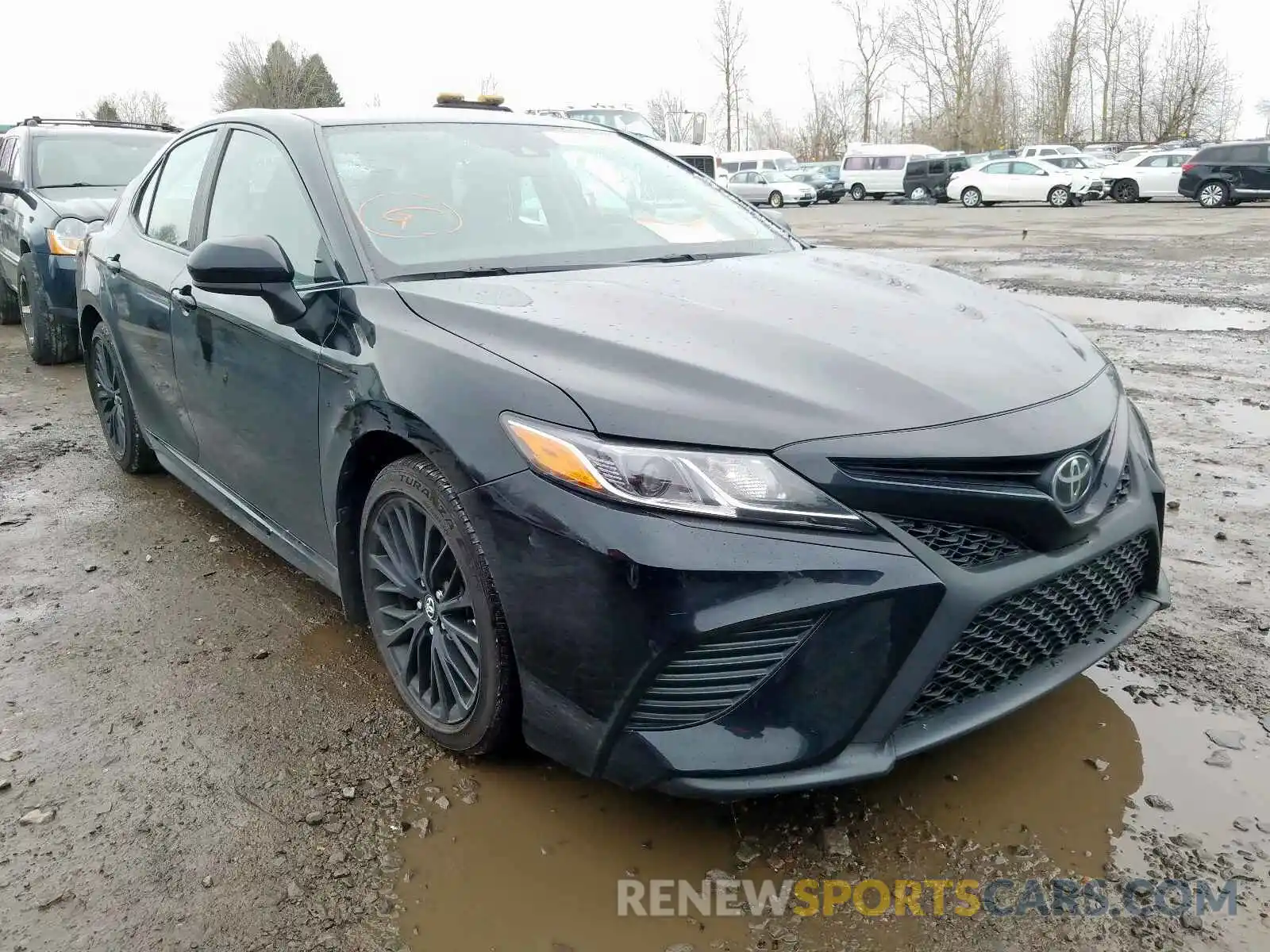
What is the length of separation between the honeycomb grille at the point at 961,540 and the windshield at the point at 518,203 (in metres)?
1.35

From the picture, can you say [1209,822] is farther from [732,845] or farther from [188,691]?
[188,691]

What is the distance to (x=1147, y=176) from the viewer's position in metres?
28.4

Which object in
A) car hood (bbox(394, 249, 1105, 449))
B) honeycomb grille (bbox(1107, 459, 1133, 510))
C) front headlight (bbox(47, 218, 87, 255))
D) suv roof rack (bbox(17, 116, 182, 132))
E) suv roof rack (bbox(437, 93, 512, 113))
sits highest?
suv roof rack (bbox(17, 116, 182, 132))

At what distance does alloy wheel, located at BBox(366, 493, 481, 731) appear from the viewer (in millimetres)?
2338

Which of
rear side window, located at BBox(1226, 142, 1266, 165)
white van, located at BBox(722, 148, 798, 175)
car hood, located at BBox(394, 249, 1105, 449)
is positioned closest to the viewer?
car hood, located at BBox(394, 249, 1105, 449)

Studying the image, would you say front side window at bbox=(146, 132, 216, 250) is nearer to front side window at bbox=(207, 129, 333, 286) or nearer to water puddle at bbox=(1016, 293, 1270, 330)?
front side window at bbox=(207, 129, 333, 286)

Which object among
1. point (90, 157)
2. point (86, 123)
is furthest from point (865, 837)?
point (86, 123)

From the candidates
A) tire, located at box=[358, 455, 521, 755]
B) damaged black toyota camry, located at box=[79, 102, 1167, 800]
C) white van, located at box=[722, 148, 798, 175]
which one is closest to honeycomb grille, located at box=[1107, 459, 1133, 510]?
damaged black toyota camry, located at box=[79, 102, 1167, 800]

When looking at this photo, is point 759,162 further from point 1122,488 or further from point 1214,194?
point 1122,488

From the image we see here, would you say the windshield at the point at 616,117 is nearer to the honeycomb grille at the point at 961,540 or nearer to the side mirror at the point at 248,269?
A: the side mirror at the point at 248,269

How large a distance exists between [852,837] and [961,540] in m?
0.72

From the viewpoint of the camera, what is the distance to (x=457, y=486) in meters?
2.15

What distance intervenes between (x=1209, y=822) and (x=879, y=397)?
121 cm

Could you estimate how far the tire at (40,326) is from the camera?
7.11 metres
